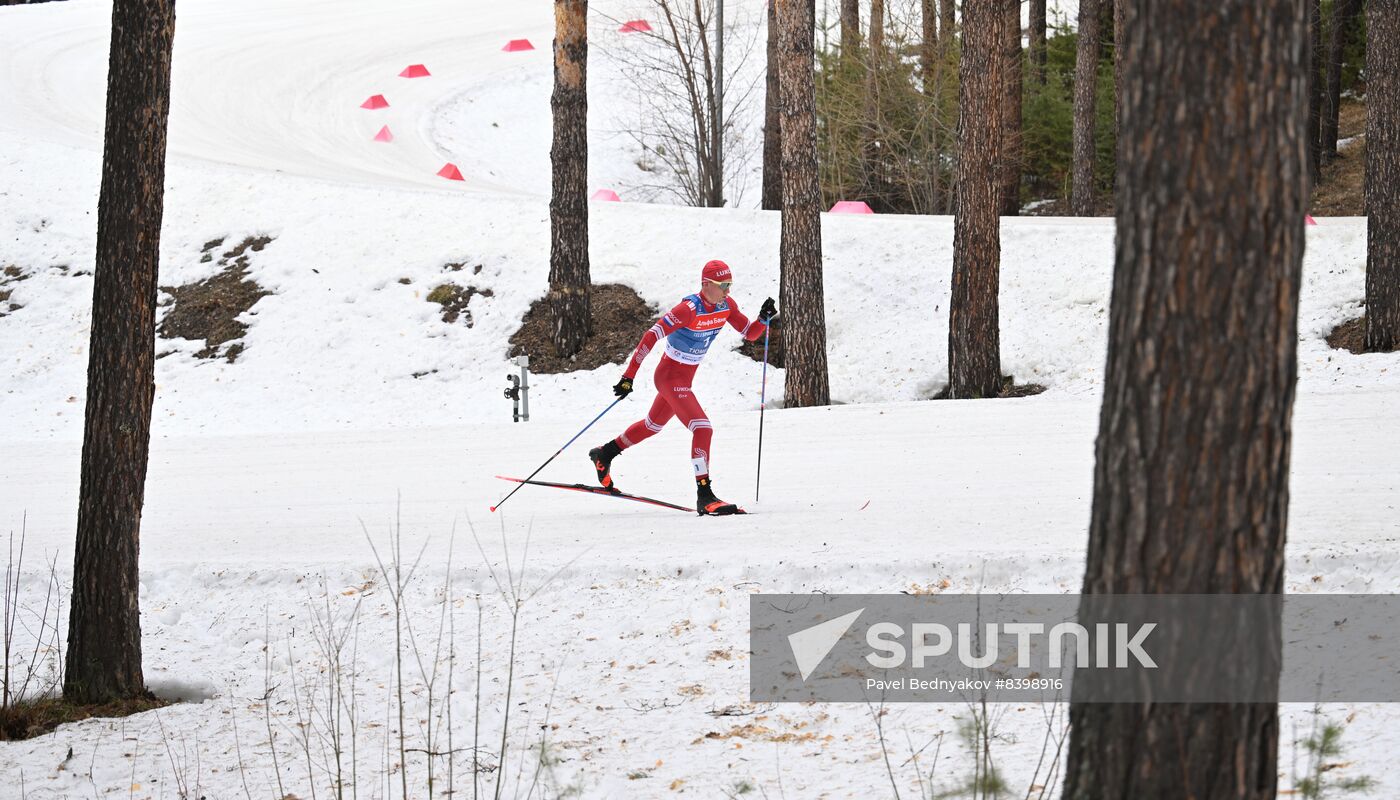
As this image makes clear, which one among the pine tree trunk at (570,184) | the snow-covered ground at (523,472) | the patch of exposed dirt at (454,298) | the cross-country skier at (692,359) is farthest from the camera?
the patch of exposed dirt at (454,298)

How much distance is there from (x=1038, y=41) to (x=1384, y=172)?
56.6 feet

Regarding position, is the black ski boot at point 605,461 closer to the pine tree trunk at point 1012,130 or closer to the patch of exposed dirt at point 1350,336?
the patch of exposed dirt at point 1350,336

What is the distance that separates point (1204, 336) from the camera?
3.15m

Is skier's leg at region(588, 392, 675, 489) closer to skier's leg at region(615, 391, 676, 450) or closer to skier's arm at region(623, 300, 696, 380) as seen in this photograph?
skier's leg at region(615, 391, 676, 450)

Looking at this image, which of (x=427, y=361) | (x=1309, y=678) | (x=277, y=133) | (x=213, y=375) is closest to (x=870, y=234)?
(x=427, y=361)

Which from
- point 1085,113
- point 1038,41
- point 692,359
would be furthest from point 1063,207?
point 692,359

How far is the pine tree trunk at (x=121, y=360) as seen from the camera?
6309 millimetres

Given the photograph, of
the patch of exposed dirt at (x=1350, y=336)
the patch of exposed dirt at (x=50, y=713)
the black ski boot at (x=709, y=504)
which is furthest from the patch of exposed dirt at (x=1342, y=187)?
the patch of exposed dirt at (x=50, y=713)

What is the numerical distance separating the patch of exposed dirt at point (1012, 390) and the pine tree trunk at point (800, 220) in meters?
1.82

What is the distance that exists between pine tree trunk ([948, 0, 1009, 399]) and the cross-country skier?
5.36 m

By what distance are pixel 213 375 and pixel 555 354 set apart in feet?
16.2

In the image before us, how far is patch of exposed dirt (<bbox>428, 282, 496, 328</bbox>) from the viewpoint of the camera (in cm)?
1903

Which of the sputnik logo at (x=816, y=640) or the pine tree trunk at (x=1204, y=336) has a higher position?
the pine tree trunk at (x=1204, y=336)

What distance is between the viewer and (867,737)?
18.1 feet
